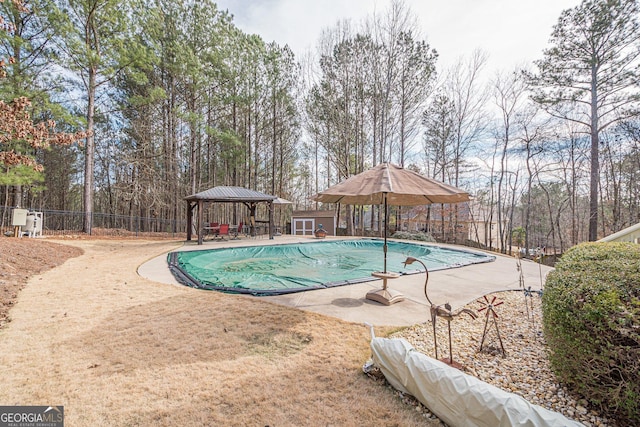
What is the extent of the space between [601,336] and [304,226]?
53.3ft

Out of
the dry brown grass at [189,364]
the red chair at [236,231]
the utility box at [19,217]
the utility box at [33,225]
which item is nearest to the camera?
the dry brown grass at [189,364]

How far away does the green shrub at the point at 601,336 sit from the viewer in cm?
138

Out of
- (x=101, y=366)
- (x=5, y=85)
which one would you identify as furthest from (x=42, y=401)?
(x=5, y=85)

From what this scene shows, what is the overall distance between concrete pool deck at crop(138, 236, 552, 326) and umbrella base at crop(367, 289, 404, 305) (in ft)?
0.21

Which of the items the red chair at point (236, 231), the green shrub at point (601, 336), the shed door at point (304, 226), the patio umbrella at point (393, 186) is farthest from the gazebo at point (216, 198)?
the green shrub at point (601, 336)

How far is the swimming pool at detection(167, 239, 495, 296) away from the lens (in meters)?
5.22

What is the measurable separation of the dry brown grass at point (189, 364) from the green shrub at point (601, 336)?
1021 mm

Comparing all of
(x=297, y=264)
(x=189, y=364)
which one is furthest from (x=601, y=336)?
(x=297, y=264)

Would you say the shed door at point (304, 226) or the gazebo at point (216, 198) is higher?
the gazebo at point (216, 198)

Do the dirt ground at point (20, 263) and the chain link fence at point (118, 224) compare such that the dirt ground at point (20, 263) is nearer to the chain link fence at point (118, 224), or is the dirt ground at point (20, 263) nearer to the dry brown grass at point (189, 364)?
the dry brown grass at point (189, 364)

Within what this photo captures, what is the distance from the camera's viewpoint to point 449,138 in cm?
1822

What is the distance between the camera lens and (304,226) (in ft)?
57.5

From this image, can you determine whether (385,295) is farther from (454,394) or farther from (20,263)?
(20,263)

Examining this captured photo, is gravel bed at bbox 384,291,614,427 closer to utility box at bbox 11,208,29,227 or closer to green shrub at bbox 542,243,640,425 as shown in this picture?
green shrub at bbox 542,243,640,425
